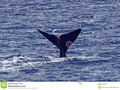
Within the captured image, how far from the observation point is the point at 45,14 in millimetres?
113812

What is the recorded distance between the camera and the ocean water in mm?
54438

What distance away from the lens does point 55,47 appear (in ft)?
234

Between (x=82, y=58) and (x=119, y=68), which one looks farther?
(x=82, y=58)

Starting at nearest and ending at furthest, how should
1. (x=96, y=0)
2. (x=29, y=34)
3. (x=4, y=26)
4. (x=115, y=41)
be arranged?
(x=115, y=41) < (x=29, y=34) < (x=4, y=26) < (x=96, y=0)

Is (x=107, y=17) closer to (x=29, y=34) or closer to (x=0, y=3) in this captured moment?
(x=29, y=34)

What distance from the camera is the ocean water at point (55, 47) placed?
179ft

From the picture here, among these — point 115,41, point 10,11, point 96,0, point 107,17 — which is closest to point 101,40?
point 115,41

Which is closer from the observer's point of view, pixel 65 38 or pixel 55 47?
pixel 65 38

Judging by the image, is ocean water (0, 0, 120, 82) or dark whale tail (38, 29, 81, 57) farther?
dark whale tail (38, 29, 81, 57)

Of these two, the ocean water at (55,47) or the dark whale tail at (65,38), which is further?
the dark whale tail at (65,38)

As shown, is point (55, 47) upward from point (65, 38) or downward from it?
upward

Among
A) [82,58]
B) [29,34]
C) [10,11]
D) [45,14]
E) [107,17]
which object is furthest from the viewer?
[10,11]

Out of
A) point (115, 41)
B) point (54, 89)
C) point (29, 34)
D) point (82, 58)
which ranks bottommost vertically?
point (54, 89)

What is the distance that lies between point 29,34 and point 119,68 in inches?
1119
